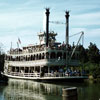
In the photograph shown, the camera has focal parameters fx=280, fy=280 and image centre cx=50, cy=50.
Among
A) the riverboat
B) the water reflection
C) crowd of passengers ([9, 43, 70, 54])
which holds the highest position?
crowd of passengers ([9, 43, 70, 54])

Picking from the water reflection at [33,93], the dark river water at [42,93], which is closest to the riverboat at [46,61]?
the dark river water at [42,93]

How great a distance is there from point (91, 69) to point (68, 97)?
3912 cm

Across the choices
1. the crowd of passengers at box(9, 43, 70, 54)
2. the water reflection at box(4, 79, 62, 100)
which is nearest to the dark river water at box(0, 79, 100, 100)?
the water reflection at box(4, 79, 62, 100)

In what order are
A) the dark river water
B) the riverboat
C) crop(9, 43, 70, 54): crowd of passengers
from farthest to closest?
crop(9, 43, 70, 54): crowd of passengers → the riverboat → the dark river water

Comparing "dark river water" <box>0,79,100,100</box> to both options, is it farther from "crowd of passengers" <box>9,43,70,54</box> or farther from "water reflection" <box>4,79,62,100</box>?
"crowd of passengers" <box>9,43,70,54</box>

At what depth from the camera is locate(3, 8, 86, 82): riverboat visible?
38.3m

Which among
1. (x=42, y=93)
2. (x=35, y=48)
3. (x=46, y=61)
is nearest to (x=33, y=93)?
(x=42, y=93)

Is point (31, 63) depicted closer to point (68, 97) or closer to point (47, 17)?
point (47, 17)

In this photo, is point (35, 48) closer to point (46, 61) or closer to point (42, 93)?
point (46, 61)

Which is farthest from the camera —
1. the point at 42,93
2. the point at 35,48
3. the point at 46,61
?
the point at 35,48

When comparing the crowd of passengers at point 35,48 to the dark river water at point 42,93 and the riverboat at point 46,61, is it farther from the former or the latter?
the dark river water at point 42,93

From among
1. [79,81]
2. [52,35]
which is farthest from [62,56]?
[52,35]

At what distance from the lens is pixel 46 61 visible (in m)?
40.5

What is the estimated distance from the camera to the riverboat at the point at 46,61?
126 feet
